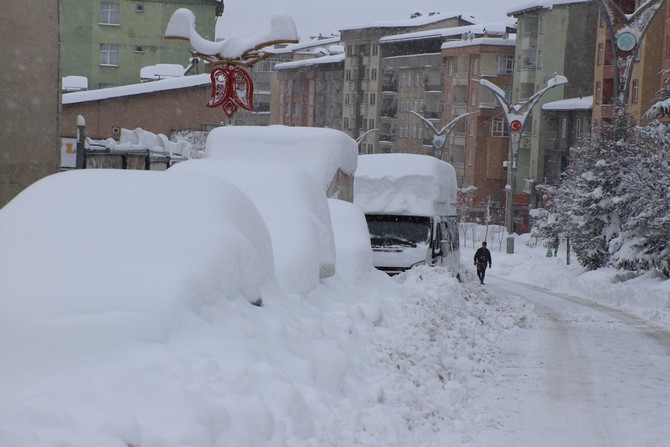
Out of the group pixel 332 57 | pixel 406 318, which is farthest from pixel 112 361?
pixel 332 57

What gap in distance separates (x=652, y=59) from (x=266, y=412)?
5815cm

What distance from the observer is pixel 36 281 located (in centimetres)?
666

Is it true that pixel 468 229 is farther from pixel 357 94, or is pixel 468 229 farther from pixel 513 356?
pixel 513 356

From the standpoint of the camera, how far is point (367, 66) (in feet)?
364

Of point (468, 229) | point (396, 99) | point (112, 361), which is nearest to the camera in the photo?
point (112, 361)

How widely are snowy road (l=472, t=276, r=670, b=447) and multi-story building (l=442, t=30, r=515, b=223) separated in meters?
68.1

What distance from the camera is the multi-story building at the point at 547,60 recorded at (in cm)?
8006

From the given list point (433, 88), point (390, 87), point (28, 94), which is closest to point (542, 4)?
point (433, 88)

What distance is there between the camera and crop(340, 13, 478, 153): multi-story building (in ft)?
353

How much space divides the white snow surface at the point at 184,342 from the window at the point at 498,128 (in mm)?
76832

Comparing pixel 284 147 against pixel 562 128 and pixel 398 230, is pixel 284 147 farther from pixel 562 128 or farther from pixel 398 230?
pixel 562 128

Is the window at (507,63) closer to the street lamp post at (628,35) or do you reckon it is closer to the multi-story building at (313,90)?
the multi-story building at (313,90)

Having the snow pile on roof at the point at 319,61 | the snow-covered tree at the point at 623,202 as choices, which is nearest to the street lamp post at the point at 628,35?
the snow-covered tree at the point at 623,202

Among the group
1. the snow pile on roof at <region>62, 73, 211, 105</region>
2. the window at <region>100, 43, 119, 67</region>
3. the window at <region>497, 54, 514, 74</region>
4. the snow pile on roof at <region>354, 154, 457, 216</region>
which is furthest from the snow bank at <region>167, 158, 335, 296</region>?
the window at <region>497, 54, 514, 74</region>
